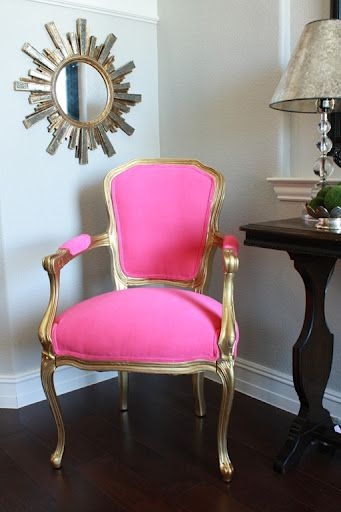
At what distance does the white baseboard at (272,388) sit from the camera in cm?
203

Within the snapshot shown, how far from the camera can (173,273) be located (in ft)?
6.80

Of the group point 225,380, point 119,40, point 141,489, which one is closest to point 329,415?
point 225,380

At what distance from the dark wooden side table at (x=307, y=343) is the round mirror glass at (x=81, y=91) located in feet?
3.58

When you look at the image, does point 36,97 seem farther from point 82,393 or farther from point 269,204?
point 82,393

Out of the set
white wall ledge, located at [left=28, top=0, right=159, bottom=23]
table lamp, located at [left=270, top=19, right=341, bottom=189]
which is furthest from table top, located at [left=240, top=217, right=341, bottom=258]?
white wall ledge, located at [left=28, top=0, right=159, bottom=23]

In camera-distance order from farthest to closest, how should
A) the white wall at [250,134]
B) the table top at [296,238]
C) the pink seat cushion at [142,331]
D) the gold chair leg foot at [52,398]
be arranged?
the white wall at [250,134], the gold chair leg foot at [52,398], the pink seat cushion at [142,331], the table top at [296,238]

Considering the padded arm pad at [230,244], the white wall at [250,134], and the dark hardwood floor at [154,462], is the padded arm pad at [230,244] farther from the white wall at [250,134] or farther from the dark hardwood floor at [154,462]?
the dark hardwood floor at [154,462]

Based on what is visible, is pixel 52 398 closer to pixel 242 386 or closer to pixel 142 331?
pixel 142 331

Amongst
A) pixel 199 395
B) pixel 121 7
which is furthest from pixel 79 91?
pixel 199 395

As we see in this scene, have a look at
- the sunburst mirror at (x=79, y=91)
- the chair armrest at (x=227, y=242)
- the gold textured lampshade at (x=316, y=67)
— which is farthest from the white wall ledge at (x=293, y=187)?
the sunburst mirror at (x=79, y=91)

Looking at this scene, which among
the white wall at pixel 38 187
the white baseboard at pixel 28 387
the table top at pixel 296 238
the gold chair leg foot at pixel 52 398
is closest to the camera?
the table top at pixel 296 238

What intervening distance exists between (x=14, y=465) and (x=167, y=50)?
75.6 inches

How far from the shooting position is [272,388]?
2.23 meters

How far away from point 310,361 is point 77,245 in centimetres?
90
